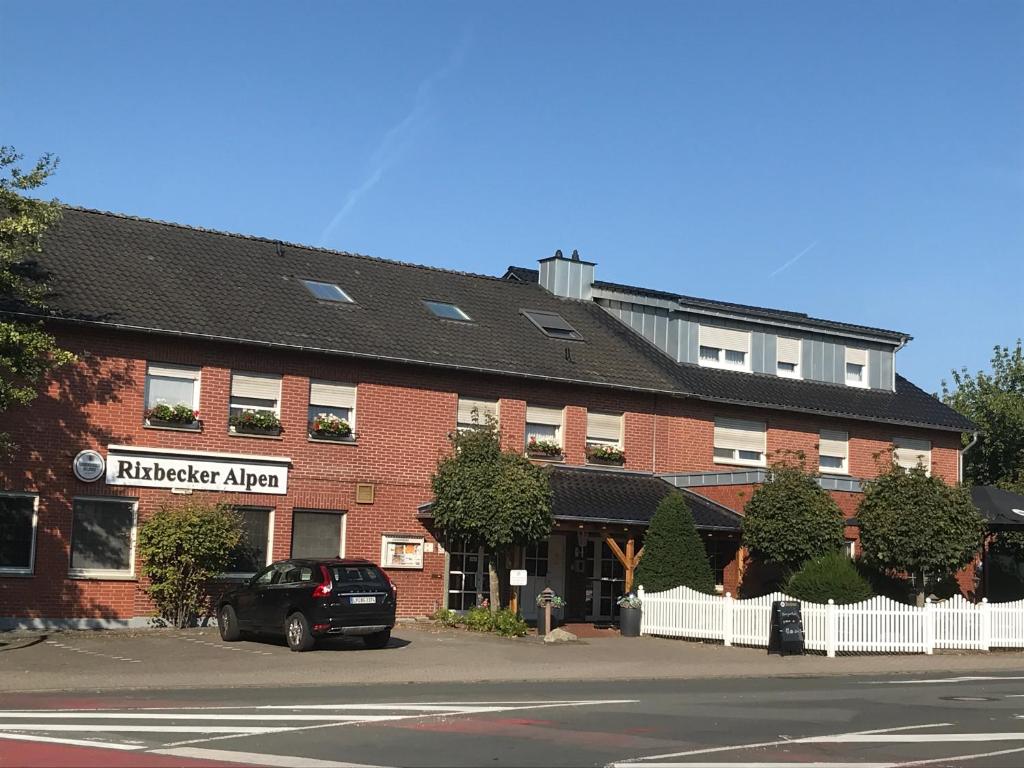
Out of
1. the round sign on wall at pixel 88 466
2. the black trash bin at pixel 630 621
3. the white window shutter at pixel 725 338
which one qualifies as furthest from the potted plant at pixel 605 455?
the round sign on wall at pixel 88 466

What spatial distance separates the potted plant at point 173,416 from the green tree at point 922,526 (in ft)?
46.7

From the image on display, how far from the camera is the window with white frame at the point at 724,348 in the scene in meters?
37.2

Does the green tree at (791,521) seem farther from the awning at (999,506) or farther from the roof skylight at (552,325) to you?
the roof skylight at (552,325)

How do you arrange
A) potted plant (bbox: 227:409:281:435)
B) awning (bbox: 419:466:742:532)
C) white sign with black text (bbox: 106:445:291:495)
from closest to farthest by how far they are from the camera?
white sign with black text (bbox: 106:445:291:495) < potted plant (bbox: 227:409:281:435) < awning (bbox: 419:466:742:532)

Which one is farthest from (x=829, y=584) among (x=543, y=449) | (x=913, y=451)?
(x=913, y=451)

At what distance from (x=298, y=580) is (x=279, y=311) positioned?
795 cm

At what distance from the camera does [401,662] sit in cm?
2155

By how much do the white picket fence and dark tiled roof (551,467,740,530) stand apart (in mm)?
1893

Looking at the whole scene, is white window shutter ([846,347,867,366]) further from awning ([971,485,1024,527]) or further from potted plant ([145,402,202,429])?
potted plant ([145,402,202,429])

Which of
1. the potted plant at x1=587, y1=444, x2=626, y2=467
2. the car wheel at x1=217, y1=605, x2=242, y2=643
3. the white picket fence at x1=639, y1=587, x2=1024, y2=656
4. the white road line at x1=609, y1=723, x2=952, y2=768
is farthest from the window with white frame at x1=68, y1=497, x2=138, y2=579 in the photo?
the white road line at x1=609, y1=723, x2=952, y2=768

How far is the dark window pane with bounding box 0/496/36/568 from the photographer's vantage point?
25.3 meters

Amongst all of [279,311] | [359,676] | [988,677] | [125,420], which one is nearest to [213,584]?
[125,420]

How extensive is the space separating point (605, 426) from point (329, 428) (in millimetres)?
7329

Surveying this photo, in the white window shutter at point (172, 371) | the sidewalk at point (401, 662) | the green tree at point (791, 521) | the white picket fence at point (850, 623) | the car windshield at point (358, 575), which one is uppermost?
the white window shutter at point (172, 371)
